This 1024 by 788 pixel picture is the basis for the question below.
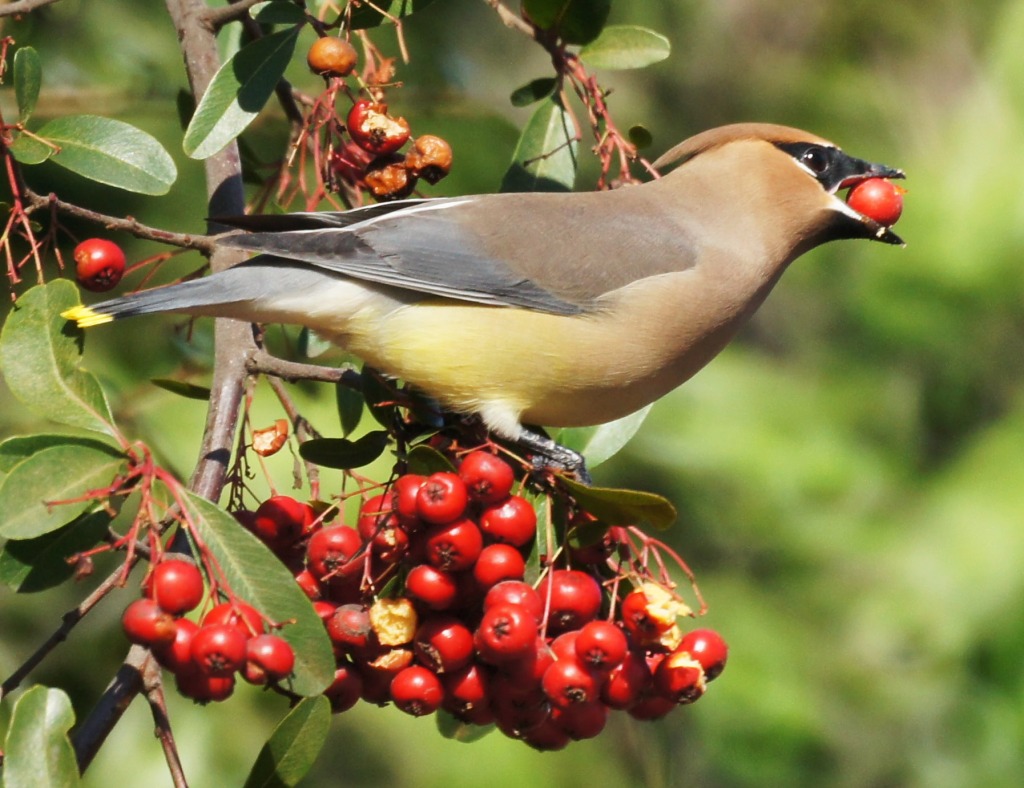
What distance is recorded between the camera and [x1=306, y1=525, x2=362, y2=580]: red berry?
2.44m

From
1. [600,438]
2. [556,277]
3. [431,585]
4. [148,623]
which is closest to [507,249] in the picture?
[556,277]

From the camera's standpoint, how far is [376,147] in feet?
9.22

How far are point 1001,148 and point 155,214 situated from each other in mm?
2494

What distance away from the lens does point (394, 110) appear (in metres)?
4.06

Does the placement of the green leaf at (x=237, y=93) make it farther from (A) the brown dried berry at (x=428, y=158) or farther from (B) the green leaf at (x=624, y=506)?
(B) the green leaf at (x=624, y=506)

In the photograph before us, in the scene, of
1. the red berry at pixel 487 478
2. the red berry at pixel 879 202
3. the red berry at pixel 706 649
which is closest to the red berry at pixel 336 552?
the red berry at pixel 487 478

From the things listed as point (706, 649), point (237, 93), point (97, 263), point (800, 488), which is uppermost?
point (237, 93)

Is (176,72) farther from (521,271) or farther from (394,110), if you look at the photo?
(521,271)

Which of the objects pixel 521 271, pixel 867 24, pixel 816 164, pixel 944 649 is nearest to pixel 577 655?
pixel 521 271

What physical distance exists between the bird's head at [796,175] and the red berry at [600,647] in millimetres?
1383

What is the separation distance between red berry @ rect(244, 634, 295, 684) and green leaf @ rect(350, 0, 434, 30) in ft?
4.28

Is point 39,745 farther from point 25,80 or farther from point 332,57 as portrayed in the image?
point 332,57

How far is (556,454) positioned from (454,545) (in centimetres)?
67

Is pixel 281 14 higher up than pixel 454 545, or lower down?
higher up
